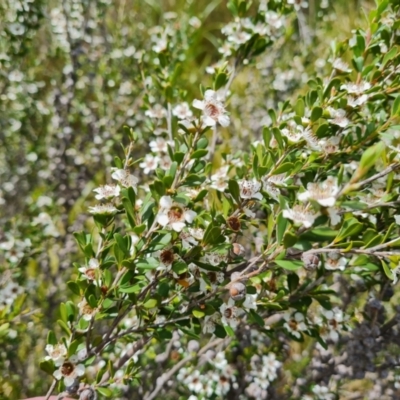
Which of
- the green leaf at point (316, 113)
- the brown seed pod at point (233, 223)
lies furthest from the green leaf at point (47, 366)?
the green leaf at point (316, 113)

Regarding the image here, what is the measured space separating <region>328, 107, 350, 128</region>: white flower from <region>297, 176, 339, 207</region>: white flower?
248mm

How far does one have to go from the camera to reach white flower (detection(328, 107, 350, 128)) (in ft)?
2.80

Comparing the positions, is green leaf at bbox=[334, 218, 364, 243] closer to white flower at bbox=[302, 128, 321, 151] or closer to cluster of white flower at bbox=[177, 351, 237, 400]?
white flower at bbox=[302, 128, 321, 151]

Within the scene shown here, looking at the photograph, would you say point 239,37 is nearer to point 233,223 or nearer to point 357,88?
point 357,88

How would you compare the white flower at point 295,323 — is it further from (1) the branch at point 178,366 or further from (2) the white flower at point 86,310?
(2) the white flower at point 86,310

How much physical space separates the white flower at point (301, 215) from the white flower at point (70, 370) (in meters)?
0.46

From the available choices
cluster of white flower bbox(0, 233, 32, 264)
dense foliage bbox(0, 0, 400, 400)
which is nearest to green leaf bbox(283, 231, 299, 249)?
dense foliage bbox(0, 0, 400, 400)

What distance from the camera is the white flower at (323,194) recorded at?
0.58 metres

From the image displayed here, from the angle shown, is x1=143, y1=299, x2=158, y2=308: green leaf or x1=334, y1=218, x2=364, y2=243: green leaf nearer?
x1=334, y1=218, x2=364, y2=243: green leaf

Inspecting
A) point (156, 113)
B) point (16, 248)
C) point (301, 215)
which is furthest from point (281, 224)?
point (16, 248)

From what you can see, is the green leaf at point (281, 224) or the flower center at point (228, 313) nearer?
the green leaf at point (281, 224)

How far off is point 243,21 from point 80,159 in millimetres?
950

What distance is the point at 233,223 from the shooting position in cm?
79

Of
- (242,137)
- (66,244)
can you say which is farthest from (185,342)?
(242,137)
